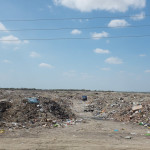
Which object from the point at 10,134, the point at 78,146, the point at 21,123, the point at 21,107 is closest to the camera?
the point at 78,146

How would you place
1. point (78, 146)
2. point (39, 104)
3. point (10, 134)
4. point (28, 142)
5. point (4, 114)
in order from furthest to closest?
1. point (39, 104)
2. point (4, 114)
3. point (10, 134)
4. point (28, 142)
5. point (78, 146)

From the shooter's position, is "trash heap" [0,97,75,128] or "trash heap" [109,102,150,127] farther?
"trash heap" [109,102,150,127]

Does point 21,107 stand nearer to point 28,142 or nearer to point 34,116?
point 34,116

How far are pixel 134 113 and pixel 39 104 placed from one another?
18.7 ft

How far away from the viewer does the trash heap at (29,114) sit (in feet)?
27.5

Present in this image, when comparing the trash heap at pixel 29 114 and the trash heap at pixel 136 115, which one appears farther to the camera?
the trash heap at pixel 136 115

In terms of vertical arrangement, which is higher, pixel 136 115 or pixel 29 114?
pixel 29 114

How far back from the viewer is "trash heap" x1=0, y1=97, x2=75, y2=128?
8375 millimetres

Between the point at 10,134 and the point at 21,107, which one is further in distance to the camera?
the point at 21,107

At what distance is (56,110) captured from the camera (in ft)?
36.2

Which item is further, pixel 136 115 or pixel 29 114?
pixel 136 115

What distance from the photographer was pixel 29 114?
30.5ft

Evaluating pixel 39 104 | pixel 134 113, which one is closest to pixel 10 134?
pixel 39 104

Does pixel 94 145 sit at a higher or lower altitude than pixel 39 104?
lower
